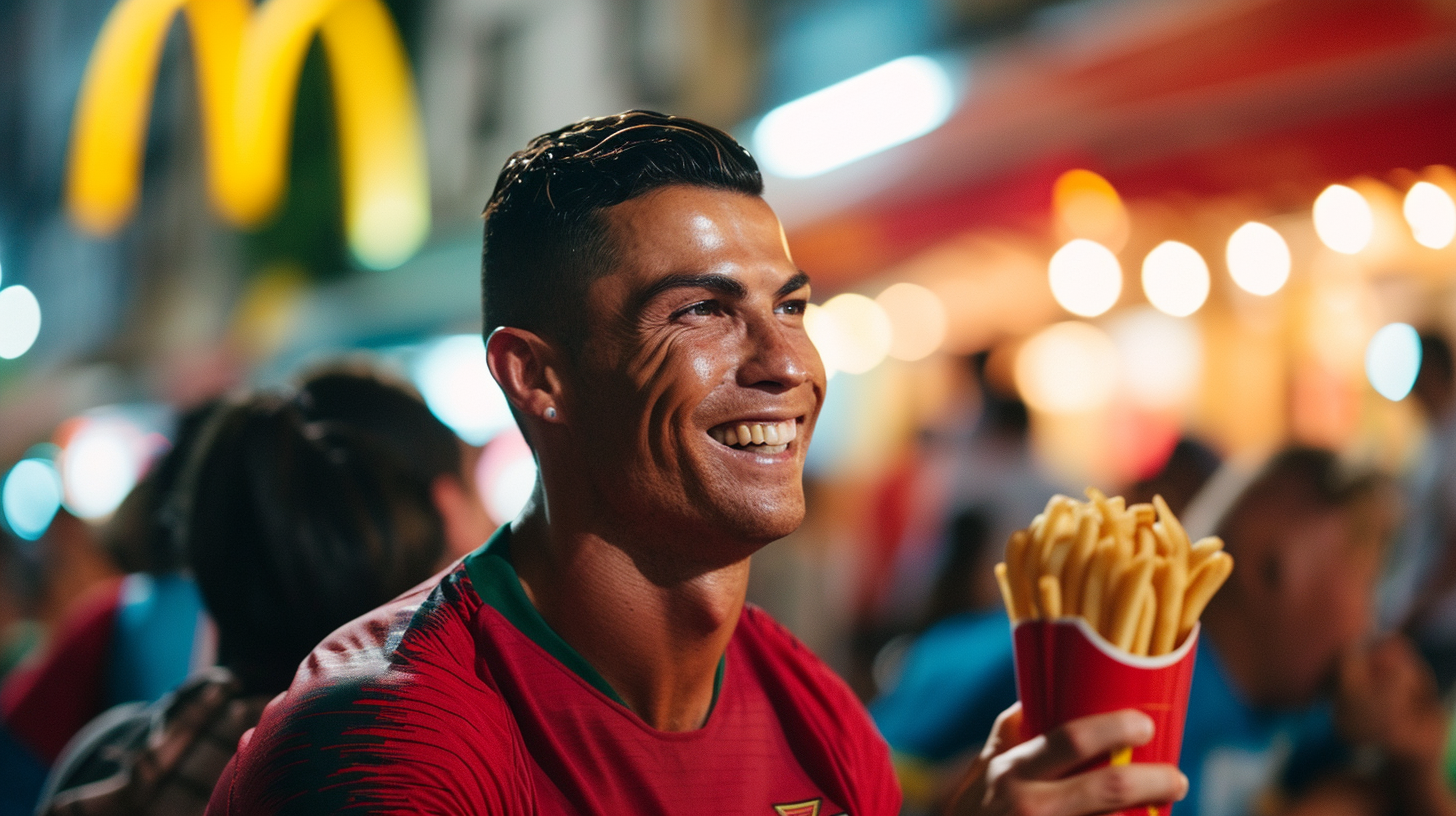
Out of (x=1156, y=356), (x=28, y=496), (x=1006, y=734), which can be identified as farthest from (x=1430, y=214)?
(x=28, y=496)

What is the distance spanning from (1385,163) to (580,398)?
448 centimetres

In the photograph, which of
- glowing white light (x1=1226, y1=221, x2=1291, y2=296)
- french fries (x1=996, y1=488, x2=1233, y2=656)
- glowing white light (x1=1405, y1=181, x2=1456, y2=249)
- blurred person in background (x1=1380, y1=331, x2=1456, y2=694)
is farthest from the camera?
glowing white light (x1=1226, y1=221, x2=1291, y2=296)

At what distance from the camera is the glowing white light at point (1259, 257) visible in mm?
5836

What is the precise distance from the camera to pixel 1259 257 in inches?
234

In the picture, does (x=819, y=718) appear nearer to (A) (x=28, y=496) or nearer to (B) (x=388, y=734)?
(B) (x=388, y=734)

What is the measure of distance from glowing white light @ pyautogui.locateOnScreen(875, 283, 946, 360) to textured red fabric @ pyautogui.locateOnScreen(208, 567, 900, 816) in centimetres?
650

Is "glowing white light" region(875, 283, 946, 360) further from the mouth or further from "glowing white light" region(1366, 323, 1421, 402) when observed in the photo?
the mouth

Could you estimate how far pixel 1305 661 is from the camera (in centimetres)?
261

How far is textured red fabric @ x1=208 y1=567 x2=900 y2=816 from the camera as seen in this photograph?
113 cm

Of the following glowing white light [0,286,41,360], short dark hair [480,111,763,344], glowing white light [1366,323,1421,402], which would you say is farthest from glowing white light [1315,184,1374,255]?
glowing white light [0,286,41,360]

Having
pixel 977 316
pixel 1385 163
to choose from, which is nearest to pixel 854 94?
pixel 977 316

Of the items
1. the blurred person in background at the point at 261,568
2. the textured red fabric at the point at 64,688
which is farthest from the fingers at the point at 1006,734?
the textured red fabric at the point at 64,688

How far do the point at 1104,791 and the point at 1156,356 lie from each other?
6459 millimetres

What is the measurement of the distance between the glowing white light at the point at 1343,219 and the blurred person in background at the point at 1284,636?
112 inches
